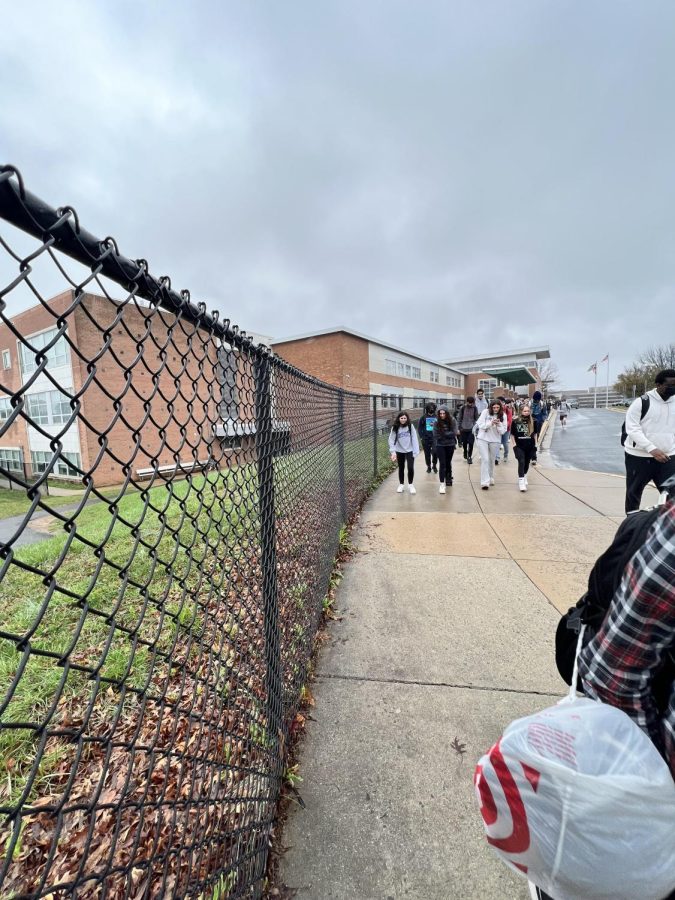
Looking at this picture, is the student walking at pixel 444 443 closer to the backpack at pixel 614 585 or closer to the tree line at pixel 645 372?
the backpack at pixel 614 585

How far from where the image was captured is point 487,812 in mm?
1133

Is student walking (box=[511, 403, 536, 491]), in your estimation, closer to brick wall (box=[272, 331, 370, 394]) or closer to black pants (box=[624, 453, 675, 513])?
black pants (box=[624, 453, 675, 513])

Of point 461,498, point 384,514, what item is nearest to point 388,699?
point 384,514

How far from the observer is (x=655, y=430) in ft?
14.9

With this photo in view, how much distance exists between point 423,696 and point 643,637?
1833 mm

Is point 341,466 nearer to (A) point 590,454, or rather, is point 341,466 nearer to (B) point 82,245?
(B) point 82,245

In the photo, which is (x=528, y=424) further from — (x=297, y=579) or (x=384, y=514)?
(x=297, y=579)

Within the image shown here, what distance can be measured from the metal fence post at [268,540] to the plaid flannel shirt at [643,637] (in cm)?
135

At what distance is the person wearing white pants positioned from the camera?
7332 mm

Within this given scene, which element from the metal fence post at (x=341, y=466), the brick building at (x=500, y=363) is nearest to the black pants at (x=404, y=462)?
the metal fence post at (x=341, y=466)

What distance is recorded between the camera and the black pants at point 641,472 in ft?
15.1

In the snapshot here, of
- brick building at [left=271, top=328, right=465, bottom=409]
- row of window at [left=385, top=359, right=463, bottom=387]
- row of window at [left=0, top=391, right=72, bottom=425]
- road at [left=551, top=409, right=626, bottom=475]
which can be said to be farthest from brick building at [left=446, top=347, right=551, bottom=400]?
row of window at [left=0, top=391, right=72, bottom=425]

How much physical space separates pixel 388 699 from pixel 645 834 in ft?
5.83

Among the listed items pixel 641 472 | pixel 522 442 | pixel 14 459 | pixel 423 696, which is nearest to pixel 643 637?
pixel 423 696
